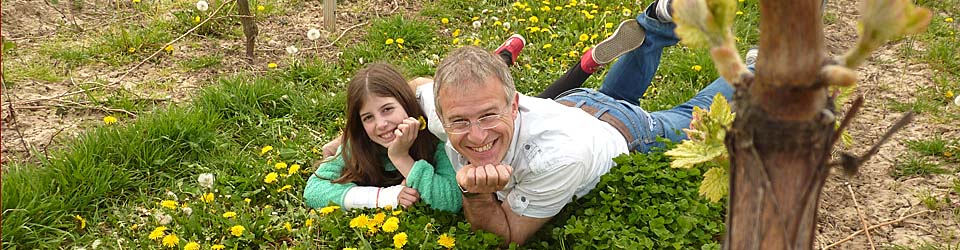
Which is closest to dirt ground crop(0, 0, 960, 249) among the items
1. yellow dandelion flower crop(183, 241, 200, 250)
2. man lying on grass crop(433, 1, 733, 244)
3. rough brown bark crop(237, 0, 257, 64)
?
rough brown bark crop(237, 0, 257, 64)

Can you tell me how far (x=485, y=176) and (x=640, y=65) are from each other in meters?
1.61

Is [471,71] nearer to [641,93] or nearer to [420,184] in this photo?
[420,184]

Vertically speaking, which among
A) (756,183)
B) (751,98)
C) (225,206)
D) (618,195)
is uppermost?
(751,98)

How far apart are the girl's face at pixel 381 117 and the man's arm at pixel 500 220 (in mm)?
612


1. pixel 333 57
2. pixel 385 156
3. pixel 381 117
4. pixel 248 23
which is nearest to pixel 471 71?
pixel 381 117

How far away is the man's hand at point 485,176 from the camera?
258cm

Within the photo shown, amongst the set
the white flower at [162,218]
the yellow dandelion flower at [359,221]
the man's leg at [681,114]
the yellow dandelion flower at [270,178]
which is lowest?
the white flower at [162,218]

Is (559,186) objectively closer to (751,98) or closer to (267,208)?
(267,208)

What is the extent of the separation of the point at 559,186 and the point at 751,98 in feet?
6.03

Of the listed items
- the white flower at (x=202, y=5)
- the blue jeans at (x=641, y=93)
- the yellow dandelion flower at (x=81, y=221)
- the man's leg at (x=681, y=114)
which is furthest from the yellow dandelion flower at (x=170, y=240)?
the white flower at (x=202, y=5)

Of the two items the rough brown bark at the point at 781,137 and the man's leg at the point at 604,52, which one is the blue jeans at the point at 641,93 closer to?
the man's leg at the point at 604,52

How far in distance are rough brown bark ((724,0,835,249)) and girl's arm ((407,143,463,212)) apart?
7.12 feet

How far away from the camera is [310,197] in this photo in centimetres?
343

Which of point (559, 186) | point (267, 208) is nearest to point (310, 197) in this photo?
point (267, 208)
